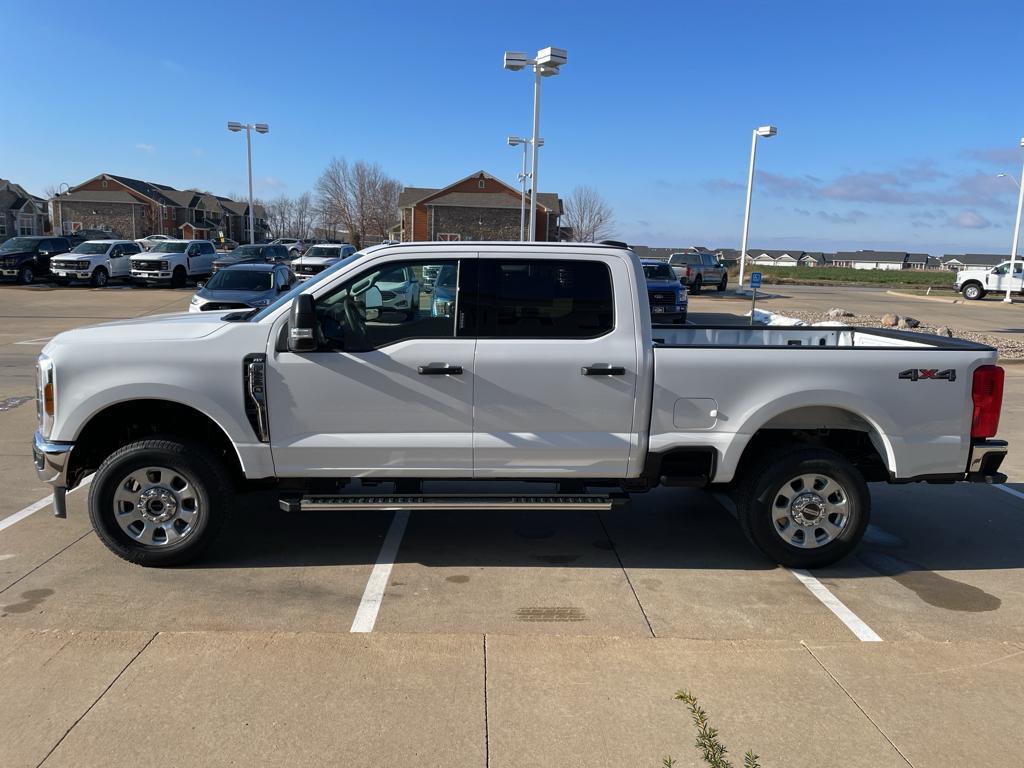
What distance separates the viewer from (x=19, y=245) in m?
32.5

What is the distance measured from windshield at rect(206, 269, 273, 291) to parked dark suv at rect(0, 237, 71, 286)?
19.2 metres

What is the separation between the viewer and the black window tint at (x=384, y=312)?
4703 mm

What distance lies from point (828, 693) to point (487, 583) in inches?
78.1

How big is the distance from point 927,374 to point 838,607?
1.51m

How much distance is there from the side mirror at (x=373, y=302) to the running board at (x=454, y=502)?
43.5 inches

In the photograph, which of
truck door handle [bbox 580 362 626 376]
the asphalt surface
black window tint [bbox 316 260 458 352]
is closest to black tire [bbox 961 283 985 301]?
the asphalt surface

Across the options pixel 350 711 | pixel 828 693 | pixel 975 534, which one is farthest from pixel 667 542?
pixel 350 711

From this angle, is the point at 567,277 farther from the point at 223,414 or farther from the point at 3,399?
the point at 3,399

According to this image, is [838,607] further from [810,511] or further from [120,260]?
[120,260]

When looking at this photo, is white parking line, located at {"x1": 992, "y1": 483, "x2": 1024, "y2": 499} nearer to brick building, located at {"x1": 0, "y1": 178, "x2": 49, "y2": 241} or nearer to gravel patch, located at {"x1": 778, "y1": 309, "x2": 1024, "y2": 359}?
gravel patch, located at {"x1": 778, "y1": 309, "x2": 1024, "y2": 359}

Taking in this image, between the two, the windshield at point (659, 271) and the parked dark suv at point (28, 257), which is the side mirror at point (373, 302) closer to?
the windshield at point (659, 271)

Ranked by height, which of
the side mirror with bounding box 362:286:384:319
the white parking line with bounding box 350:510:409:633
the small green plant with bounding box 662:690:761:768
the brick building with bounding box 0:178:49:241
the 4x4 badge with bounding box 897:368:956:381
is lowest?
the white parking line with bounding box 350:510:409:633

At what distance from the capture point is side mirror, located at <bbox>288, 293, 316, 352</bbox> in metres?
4.38

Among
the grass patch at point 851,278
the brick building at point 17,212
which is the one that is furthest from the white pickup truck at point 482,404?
the brick building at point 17,212
